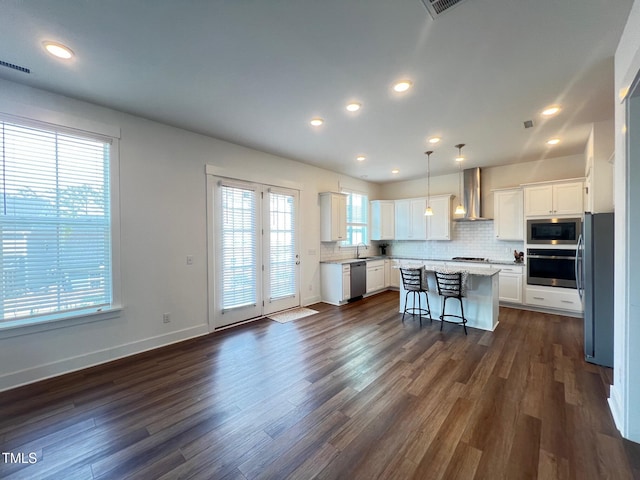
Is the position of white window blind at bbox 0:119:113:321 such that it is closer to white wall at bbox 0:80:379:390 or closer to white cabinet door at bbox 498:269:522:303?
white wall at bbox 0:80:379:390

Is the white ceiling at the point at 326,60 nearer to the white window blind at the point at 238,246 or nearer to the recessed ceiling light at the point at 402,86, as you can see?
the recessed ceiling light at the point at 402,86

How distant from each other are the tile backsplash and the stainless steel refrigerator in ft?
9.27

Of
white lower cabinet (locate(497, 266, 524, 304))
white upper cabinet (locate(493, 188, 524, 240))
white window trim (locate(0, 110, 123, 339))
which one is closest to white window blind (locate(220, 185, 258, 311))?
white window trim (locate(0, 110, 123, 339))

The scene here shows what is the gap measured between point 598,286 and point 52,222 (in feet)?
19.5

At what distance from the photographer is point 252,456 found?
1.79 m

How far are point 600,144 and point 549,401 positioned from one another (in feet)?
11.0

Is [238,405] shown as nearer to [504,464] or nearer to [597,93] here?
[504,464]

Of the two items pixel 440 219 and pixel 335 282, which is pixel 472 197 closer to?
pixel 440 219

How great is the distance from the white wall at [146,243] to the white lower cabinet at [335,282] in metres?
2.62

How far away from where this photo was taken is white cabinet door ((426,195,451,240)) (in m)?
6.41

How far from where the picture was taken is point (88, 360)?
3.03 metres

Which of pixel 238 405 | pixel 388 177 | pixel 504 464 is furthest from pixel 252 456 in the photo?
pixel 388 177

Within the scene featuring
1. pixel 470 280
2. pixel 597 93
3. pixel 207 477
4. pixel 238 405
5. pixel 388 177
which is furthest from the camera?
pixel 388 177

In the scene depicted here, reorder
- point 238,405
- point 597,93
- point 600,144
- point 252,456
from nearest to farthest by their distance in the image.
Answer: point 252,456 < point 238,405 < point 597,93 < point 600,144
